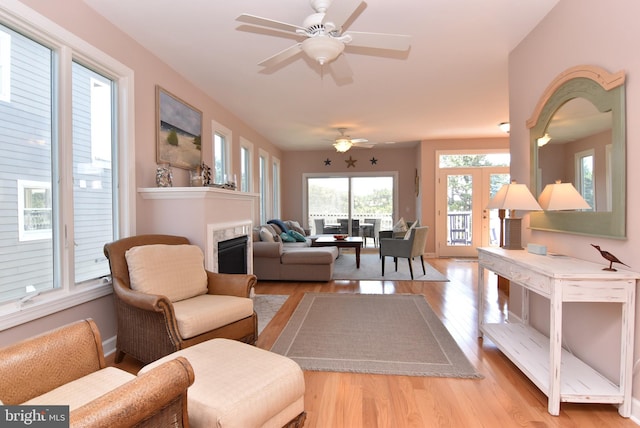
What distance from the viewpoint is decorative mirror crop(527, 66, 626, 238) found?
1.87 m

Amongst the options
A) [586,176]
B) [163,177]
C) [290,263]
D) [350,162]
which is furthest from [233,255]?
[350,162]

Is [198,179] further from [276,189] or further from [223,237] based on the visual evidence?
[276,189]

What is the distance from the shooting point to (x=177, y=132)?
363 centimetres

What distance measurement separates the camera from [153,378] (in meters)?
0.88

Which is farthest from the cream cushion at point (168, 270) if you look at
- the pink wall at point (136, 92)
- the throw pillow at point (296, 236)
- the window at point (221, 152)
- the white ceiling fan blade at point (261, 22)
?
the throw pillow at point (296, 236)

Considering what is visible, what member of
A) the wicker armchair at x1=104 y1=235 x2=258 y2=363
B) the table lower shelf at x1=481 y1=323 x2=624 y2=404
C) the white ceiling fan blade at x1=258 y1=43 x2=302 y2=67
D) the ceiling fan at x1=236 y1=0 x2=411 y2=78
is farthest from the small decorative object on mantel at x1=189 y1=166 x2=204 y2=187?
the table lower shelf at x1=481 y1=323 x2=624 y2=404

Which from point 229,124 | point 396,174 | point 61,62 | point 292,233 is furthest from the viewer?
point 396,174

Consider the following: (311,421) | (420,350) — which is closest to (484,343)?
(420,350)

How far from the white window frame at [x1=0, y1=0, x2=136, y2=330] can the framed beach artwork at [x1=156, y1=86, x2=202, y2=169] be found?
16.2 inches

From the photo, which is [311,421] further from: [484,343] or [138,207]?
[138,207]

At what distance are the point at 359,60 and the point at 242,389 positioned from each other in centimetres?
317

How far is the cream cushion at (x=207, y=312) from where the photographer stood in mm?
2146

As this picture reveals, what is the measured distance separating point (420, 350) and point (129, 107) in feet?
10.6

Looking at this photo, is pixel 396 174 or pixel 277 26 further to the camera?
pixel 396 174
